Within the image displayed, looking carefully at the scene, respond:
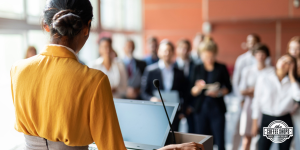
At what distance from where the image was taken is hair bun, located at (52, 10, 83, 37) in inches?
35.1

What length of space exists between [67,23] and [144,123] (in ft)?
2.30

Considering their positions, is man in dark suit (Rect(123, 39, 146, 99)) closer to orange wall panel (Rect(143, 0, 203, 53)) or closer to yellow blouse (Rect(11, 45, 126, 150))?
yellow blouse (Rect(11, 45, 126, 150))

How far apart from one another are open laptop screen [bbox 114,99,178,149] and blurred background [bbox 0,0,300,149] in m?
1.49

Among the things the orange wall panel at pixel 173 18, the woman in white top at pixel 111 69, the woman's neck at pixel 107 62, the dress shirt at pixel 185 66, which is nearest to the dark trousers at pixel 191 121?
the dress shirt at pixel 185 66

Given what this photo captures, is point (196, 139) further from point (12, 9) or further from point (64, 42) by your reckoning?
point (12, 9)

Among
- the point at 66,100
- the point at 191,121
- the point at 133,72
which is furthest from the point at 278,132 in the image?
the point at 133,72

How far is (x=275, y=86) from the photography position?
263cm

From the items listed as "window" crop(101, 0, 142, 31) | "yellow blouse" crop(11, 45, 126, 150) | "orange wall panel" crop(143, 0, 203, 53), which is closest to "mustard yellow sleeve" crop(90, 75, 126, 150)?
"yellow blouse" crop(11, 45, 126, 150)

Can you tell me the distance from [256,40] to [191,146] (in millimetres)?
3311

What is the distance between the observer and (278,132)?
2.52m

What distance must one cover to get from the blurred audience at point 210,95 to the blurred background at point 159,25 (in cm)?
79

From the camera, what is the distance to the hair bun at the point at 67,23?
2.92 ft

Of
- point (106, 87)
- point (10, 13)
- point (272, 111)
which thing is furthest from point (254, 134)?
point (10, 13)

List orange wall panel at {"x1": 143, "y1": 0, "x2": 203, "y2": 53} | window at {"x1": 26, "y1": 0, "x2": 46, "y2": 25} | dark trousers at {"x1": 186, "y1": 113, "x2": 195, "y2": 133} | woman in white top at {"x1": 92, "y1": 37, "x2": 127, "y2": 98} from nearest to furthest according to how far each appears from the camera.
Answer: window at {"x1": 26, "y1": 0, "x2": 46, "y2": 25} < dark trousers at {"x1": 186, "y1": 113, "x2": 195, "y2": 133} < woman in white top at {"x1": 92, "y1": 37, "x2": 127, "y2": 98} < orange wall panel at {"x1": 143, "y1": 0, "x2": 203, "y2": 53}
